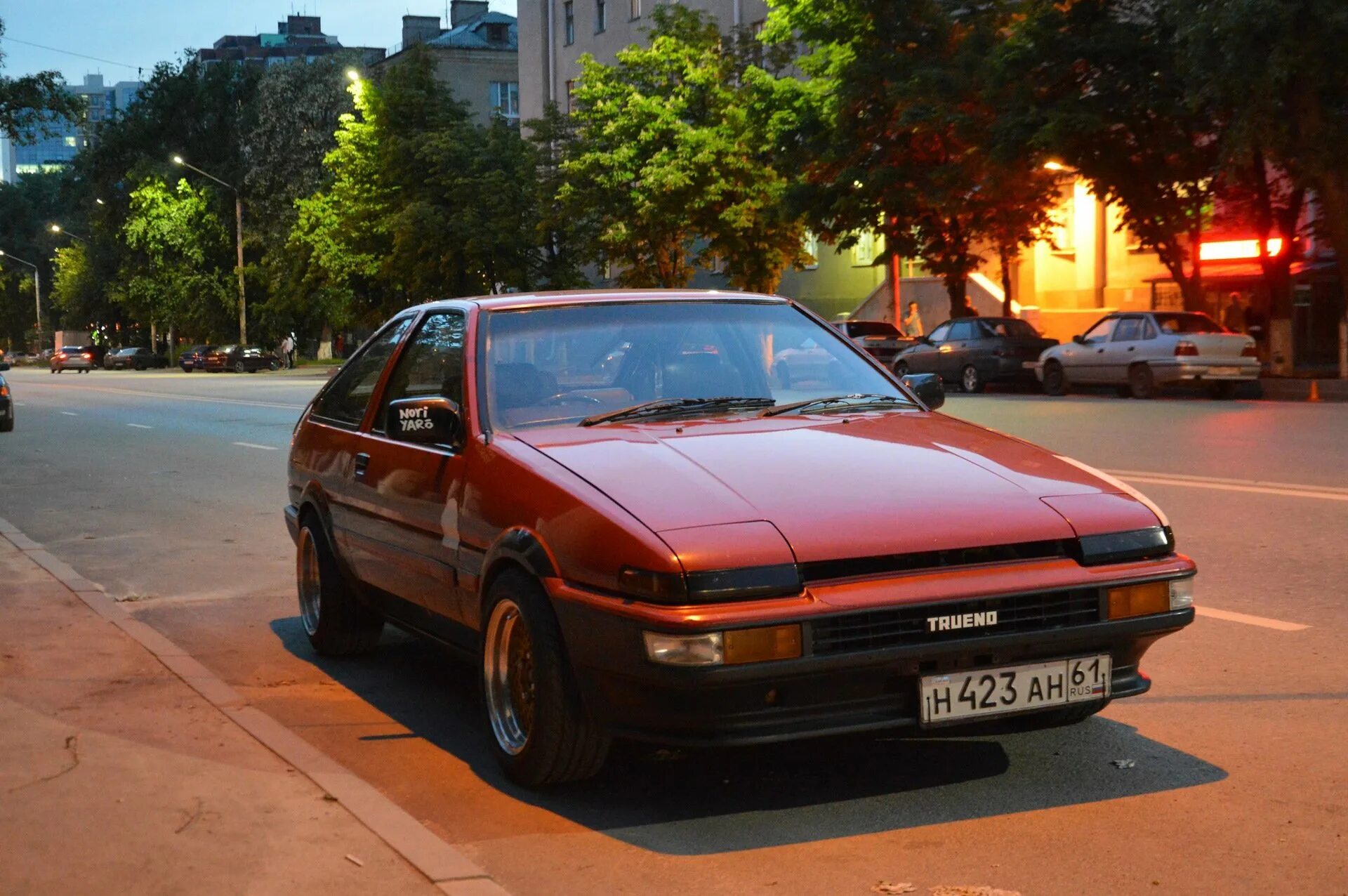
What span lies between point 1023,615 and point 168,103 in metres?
91.3

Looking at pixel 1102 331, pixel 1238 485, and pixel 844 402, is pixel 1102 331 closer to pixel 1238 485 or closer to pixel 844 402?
pixel 1238 485

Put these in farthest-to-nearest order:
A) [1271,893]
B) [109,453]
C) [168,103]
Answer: [168,103]
[109,453]
[1271,893]

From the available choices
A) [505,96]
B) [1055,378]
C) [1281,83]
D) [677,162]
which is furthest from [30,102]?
[505,96]

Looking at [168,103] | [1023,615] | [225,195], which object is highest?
[168,103]

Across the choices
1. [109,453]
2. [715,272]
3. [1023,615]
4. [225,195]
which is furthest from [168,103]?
[1023,615]

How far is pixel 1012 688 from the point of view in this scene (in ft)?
15.0

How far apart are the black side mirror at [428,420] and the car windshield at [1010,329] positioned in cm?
2961

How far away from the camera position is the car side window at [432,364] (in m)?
5.93

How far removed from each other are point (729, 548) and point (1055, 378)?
1126 inches

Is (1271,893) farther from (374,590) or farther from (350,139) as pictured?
(350,139)

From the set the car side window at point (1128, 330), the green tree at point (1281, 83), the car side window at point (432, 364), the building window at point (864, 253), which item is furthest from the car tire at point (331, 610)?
the building window at point (864, 253)

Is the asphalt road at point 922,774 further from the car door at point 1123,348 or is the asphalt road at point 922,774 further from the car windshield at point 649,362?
the car door at point 1123,348

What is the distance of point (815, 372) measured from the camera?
6.03m

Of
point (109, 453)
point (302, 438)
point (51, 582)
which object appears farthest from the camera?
point (109, 453)
